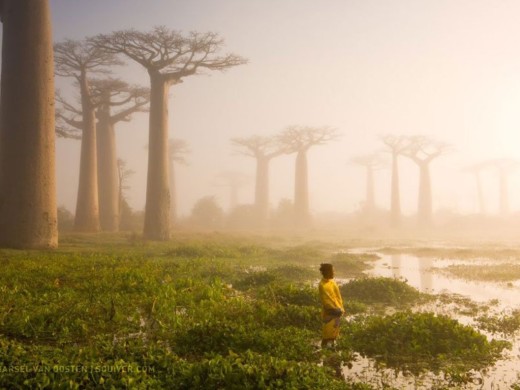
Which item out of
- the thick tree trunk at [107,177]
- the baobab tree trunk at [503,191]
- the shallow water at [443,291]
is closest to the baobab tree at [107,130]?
the thick tree trunk at [107,177]

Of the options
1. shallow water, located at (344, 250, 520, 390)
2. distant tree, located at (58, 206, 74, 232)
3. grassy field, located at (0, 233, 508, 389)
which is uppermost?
distant tree, located at (58, 206, 74, 232)

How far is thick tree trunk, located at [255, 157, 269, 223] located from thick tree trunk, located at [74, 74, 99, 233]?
24.7 metres

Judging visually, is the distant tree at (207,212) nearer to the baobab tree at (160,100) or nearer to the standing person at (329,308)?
the baobab tree at (160,100)

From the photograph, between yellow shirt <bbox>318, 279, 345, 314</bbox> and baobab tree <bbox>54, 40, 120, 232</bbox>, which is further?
baobab tree <bbox>54, 40, 120, 232</bbox>

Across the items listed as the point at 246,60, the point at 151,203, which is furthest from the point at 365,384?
the point at 246,60

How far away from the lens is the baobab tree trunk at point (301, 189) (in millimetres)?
47312

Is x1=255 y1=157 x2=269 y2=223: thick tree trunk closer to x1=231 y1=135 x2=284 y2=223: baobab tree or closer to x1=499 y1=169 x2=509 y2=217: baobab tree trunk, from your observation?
x1=231 y1=135 x2=284 y2=223: baobab tree

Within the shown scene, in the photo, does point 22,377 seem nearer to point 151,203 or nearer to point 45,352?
point 45,352

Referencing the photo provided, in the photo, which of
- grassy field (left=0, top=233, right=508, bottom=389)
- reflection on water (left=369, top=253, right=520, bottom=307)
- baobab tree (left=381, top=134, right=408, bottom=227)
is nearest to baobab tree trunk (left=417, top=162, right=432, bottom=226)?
baobab tree (left=381, top=134, right=408, bottom=227)

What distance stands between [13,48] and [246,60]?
11468 millimetres

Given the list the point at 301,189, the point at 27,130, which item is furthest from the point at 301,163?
the point at 27,130

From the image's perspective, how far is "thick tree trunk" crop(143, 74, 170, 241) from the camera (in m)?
23.6

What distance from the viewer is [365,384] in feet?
16.9

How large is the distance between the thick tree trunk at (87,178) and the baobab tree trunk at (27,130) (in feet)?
35.6
